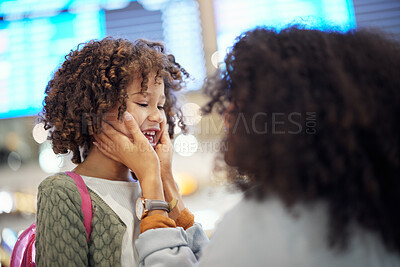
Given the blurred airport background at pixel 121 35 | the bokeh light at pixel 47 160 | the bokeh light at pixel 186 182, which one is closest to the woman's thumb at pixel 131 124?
the blurred airport background at pixel 121 35

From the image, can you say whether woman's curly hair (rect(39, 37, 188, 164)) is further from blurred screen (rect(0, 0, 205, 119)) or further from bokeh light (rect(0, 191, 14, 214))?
bokeh light (rect(0, 191, 14, 214))

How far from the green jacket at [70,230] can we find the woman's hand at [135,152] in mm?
136

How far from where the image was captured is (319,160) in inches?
24.2

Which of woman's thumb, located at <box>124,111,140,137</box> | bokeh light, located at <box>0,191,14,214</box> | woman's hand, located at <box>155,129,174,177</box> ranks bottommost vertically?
bokeh light, located at <box>0,191,14,214</box>

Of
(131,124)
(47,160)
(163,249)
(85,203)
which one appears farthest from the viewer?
(47,160)

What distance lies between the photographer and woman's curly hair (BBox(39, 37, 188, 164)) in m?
1.10

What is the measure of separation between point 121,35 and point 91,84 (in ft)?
4.74

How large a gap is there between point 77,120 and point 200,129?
1.45 metres

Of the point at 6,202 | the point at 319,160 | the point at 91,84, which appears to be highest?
the point at 91,84

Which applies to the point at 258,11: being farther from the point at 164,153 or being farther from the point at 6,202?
the point at 6,202

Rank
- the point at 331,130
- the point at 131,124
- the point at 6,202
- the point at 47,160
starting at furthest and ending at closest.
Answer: the point at 47,160 → the point at 6,202 → the point at 131,124 → the point at 331,130

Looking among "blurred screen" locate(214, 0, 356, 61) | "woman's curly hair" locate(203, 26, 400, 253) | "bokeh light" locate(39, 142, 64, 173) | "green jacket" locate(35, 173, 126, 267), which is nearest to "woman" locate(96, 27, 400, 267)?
"woman's curly hair" locate(203, 26, 400, 253)

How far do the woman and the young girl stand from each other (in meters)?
0.42

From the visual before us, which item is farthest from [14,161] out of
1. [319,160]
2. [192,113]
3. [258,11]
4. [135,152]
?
[319,160]
